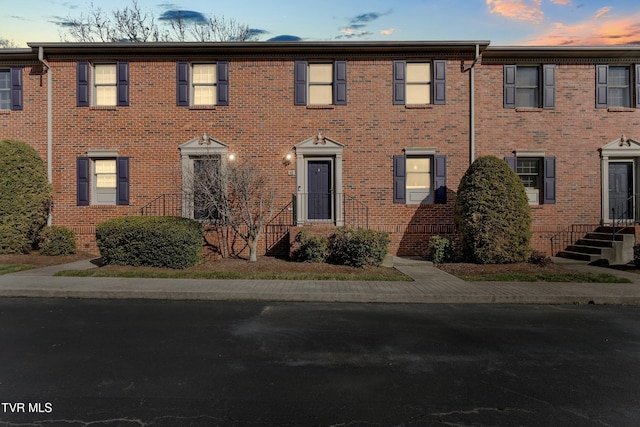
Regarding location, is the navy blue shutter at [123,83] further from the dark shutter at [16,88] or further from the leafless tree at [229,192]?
the leafless tree at [229,192]

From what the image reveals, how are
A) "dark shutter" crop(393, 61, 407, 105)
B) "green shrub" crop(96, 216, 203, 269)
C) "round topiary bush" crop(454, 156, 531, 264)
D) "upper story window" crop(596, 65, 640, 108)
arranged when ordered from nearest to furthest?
"green shrub" crop(96, 216, 203, 269) → "round topiary bush" crop(454, 156, 531, 264) → "dark shutter" crop(393, 61, 407, 105) → "upper story window" crop(596, 65, 640, 108)

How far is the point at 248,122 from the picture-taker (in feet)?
44.4

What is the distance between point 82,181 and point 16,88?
13.3 feet

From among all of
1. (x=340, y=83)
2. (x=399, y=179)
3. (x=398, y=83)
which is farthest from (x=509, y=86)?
(x=340, y=83)

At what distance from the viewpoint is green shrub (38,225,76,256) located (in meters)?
12.5

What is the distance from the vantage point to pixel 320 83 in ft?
44.9

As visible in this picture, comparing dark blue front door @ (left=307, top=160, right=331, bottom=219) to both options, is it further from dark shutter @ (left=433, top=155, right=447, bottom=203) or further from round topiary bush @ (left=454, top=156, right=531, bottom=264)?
round topiary bush @ (left=454, top=156, right=531, bottom=264)

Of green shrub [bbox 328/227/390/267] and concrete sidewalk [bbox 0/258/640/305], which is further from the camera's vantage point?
green shrub [bbox 328/227/390/267]

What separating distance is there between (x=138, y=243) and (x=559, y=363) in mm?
9625

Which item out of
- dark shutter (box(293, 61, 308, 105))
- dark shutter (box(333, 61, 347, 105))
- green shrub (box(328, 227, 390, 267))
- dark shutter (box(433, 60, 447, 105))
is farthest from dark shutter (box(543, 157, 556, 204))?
dark shutter (box(293, 61, 308, 105))

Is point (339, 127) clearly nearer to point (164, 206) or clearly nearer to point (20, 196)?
point (164, 206)

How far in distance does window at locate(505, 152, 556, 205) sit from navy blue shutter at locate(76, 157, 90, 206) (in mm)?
14657

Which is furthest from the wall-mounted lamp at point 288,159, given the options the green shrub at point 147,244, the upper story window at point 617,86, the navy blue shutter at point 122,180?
Result: the upper story window at point 617,86

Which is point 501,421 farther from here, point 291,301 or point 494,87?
point 494,87
